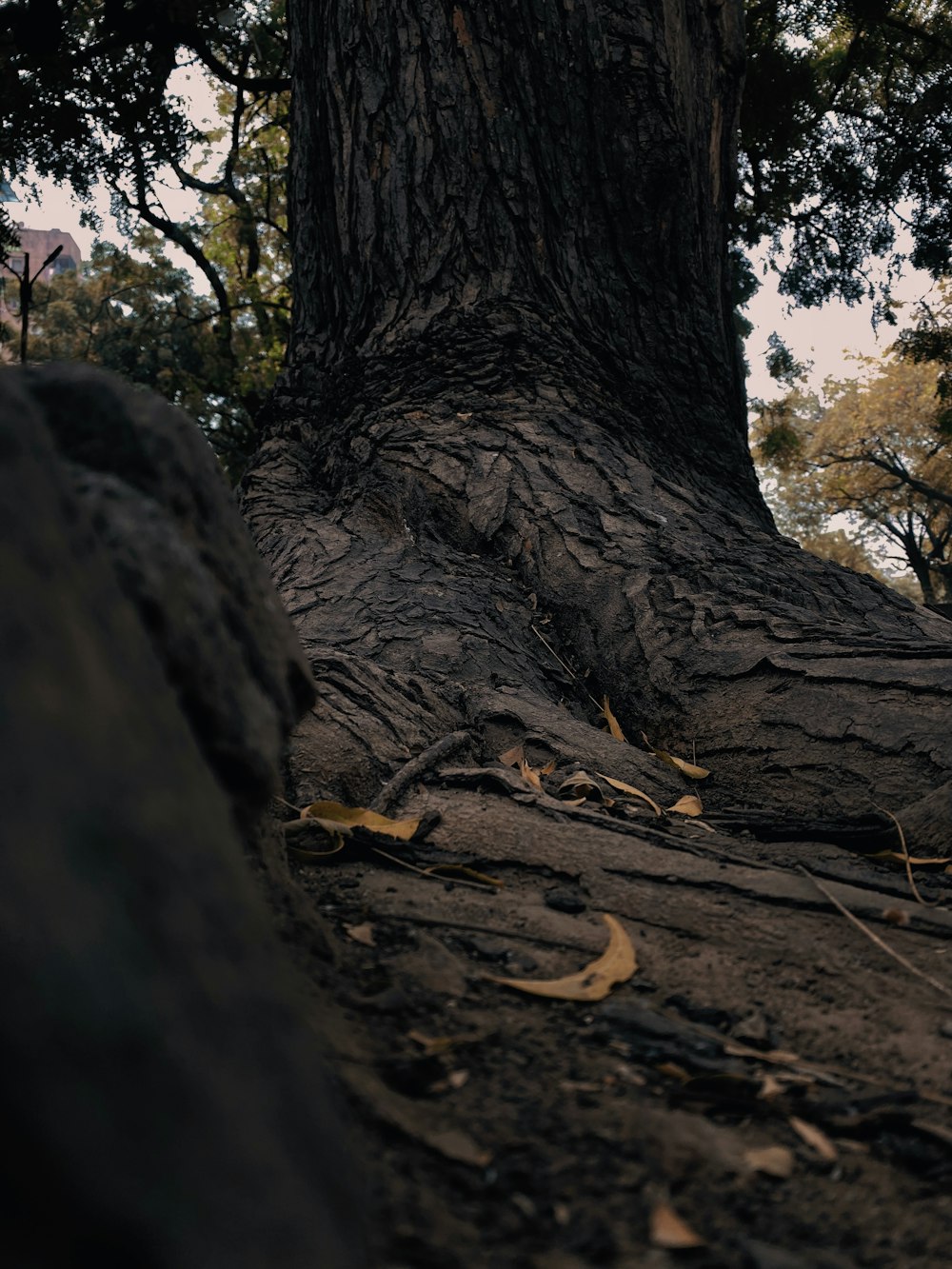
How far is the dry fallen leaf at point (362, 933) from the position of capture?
114 centimetres

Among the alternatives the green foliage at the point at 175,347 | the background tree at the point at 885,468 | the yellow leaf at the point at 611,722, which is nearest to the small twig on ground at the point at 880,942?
the yellow leaf at the point at 611,722

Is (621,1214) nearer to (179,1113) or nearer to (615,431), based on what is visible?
(179,1113)

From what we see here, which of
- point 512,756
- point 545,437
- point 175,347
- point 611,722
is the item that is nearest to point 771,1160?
point 512,756

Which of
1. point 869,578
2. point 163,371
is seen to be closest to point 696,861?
point 869,578

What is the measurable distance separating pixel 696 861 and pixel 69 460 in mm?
1077

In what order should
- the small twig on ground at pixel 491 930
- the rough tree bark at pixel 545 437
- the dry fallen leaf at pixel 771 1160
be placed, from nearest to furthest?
the dry fallen leaf at pixel 771 1160 < the small twig on ground at pixel 491 930 < the rough tree bark at pixel 545 437

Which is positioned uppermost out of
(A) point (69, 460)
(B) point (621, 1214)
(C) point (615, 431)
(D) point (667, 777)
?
(C) point (615, 431)

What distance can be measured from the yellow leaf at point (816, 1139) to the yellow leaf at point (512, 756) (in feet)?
3.49

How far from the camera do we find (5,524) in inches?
21.6

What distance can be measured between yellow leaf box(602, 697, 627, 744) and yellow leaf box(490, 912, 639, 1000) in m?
1.06

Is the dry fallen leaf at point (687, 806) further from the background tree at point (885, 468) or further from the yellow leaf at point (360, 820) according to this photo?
the background tree at point (885, 468)

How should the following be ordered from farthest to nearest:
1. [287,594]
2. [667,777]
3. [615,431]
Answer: [615,431]
[287,594]
[667,777]

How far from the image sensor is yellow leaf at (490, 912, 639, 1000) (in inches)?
42.1

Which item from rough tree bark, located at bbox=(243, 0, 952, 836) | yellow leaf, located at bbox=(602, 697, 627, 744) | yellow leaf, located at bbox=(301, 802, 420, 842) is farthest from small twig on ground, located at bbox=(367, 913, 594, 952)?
yellow leaf, located at bbox=(602, 697, 627, 744)
